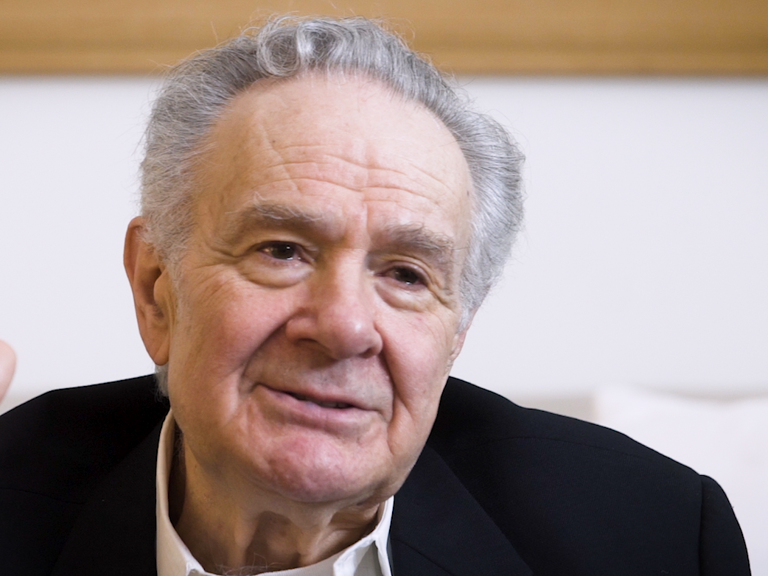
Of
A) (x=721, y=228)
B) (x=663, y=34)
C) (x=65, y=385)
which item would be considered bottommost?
(x=65, y=385)

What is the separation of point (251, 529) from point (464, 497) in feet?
1.32

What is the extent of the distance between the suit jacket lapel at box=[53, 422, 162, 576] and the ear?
0.73ft

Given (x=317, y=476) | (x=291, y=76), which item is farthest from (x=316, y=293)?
(x=291, y=76)

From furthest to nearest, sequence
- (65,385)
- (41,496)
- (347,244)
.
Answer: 1. (65,385)
2. (41,496)
3. (347,244)

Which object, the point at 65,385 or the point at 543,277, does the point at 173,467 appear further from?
the point at 543,277

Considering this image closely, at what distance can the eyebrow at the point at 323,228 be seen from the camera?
1133 millimetres

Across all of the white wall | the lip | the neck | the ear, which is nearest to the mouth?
the lip

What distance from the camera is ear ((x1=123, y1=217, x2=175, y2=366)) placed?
1.30 meters

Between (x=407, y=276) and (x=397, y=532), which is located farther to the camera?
(x=397, y=532)

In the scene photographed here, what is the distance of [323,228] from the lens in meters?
1.13

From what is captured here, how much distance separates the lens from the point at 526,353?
2154 millimetres

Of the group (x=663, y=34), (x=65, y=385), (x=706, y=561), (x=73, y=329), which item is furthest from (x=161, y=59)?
(x=706, y=561)

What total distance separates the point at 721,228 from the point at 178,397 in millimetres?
1544

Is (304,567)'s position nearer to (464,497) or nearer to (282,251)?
(464,497)
